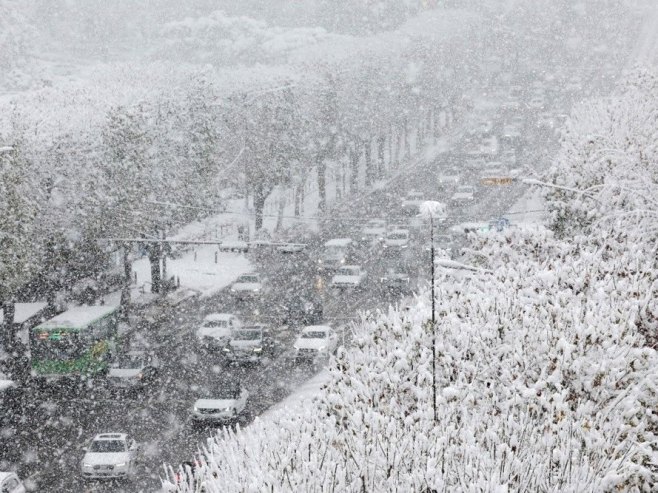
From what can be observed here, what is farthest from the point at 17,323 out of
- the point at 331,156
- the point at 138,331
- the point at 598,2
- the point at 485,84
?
the point at 598,2

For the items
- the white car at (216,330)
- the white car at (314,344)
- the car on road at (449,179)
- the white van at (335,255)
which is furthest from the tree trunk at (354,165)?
the white car at (314,344)

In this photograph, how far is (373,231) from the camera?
56344mm

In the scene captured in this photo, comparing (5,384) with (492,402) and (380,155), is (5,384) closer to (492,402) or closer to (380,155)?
(492,402)

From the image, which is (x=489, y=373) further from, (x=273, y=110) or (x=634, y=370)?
(x=273, y=110)

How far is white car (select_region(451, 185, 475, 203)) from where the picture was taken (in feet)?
205

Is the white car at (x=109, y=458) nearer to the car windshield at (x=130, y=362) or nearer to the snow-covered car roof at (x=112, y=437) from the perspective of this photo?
the snow-covered car roof at (x=112, y=437)

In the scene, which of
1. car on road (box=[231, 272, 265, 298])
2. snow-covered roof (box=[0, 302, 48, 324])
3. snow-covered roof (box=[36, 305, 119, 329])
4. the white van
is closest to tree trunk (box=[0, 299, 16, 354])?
snow-covered roof (box=[36, 305, 119, 329])

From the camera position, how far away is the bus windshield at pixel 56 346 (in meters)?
32.5

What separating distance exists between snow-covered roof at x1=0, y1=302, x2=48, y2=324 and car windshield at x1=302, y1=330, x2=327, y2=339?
1453cm

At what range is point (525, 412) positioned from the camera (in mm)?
10836

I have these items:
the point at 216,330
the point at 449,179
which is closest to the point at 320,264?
the point at 216,330

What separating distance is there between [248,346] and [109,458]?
36.4 ft

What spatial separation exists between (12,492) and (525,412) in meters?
14.8

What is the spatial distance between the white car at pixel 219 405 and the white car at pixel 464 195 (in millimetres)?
36875
